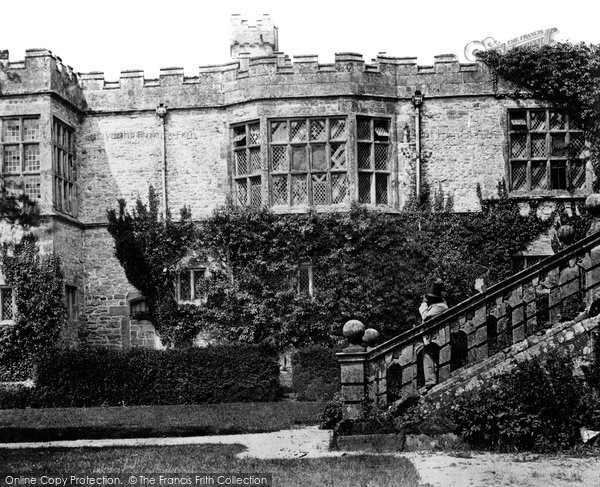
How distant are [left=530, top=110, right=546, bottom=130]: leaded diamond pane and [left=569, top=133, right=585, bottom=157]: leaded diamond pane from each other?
2.48ft

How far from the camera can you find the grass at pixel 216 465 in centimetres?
1007

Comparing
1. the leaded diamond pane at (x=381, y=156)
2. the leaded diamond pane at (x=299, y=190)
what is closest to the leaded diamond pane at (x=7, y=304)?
the leaded diamond pane at (x=299, y=190)

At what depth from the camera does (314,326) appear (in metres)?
22.9

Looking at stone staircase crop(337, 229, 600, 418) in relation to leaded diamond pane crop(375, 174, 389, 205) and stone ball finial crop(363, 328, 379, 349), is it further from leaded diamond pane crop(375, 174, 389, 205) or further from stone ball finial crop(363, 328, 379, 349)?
leaded diamond pane crop(375, 174, 389, 205)

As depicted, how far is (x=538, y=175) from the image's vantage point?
24031mm

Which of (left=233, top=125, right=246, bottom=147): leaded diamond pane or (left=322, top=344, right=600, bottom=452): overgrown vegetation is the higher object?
(left=233, top=125, right=246, bottom=147): leaded diamond pane

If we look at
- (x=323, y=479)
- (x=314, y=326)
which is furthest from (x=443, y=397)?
(x=314, y=326)

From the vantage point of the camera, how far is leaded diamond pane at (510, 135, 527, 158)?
78.9 feet

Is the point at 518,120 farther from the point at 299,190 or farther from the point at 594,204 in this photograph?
the point at 594,204

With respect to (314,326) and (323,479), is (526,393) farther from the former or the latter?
(314,326)

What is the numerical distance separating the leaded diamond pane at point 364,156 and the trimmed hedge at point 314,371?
475 cm

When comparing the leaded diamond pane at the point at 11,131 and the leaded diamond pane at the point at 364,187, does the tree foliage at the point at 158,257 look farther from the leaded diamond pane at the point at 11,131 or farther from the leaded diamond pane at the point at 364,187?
the leaded diamond pane at the point at 364,187

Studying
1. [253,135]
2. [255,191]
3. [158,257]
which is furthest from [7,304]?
[253,135]

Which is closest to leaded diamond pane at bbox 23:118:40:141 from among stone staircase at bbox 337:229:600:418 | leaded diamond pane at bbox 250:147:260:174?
leaded diamond pane at bbox 250:147:260:174
